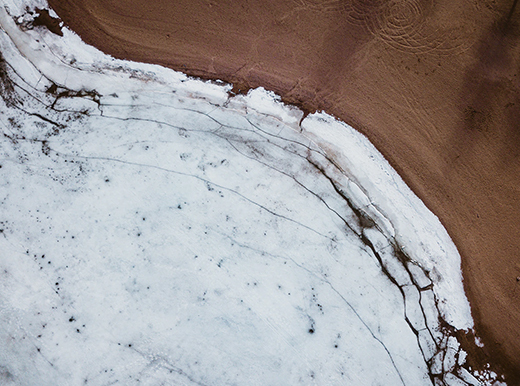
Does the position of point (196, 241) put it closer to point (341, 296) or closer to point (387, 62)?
point (341, 296)

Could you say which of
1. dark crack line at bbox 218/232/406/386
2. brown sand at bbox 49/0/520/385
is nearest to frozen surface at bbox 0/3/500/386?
dark crack line at bbox 218/232/406/386

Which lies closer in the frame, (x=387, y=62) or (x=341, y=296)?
(x=341, y=296)

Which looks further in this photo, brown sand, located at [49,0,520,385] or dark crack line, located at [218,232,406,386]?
brown sand, located at [49,0,520,385]

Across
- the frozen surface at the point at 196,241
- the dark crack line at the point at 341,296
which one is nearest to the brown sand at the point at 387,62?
Result: the frozen surface at the point at 196,241

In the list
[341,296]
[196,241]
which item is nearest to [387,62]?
[341,296]

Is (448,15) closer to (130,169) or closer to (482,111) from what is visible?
(482,111)

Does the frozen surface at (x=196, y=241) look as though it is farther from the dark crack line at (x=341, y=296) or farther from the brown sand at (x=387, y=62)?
the brown sand at (x=387, y=62)

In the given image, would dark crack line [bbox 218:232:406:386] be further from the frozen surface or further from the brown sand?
the brown sand
